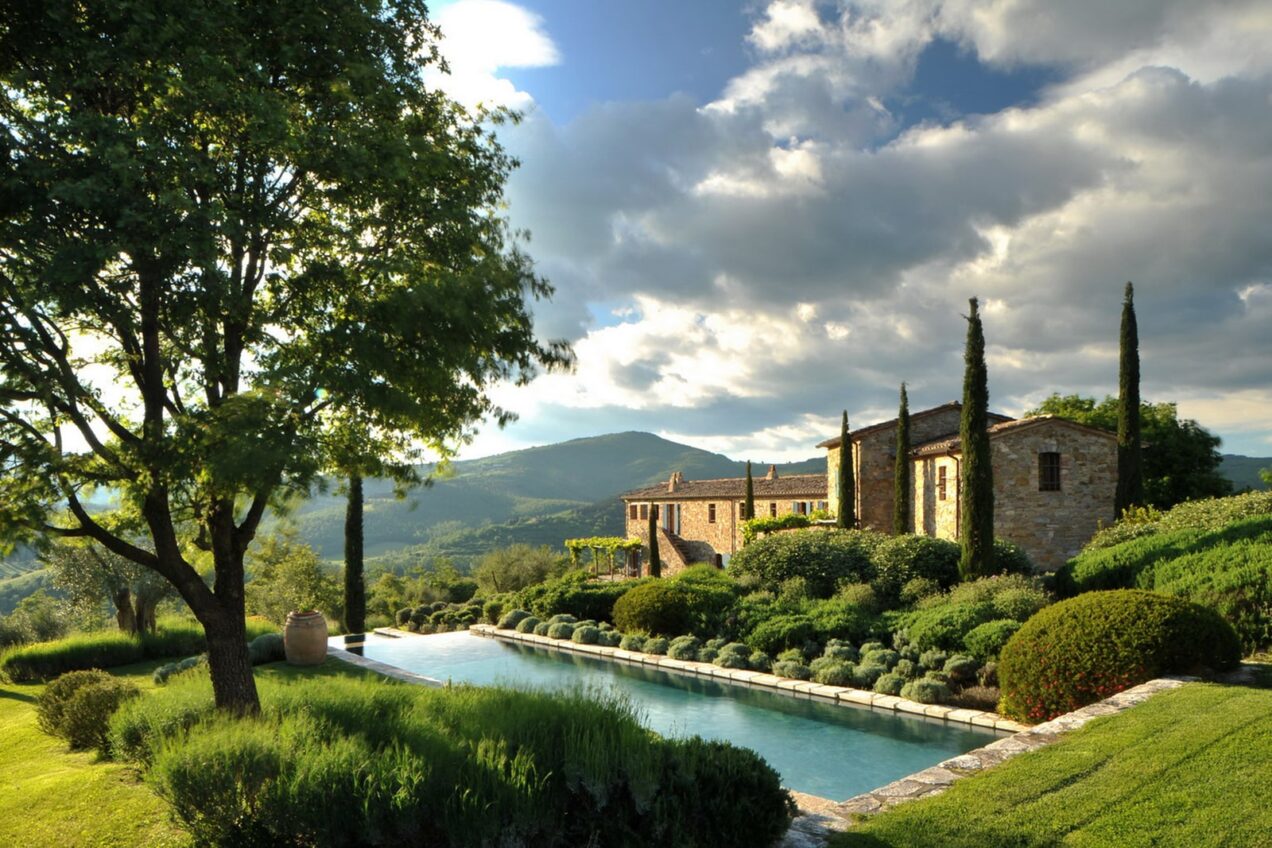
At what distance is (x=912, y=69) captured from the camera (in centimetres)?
1234

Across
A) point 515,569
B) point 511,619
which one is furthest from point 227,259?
point 515,569

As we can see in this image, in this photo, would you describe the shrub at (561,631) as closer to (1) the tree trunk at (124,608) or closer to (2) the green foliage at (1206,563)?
(1) the tree trunk at (124,608)

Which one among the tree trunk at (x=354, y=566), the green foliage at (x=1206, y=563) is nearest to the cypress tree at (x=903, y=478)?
the green foliage at (x=1206, y=563)

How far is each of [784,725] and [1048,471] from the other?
1550cm

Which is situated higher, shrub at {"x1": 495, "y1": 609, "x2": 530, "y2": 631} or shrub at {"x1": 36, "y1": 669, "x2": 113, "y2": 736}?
shrub at {"x1": 36, "y1": 669, "x2": 113, "y2": 736}

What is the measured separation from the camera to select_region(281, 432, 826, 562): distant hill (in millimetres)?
87562

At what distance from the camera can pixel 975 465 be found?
58.4 ft

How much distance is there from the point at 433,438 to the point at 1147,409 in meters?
32.0

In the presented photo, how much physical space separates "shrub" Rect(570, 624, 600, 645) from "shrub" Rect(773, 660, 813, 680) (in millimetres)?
5505

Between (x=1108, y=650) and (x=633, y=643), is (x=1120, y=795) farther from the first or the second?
(x=633, y=643)

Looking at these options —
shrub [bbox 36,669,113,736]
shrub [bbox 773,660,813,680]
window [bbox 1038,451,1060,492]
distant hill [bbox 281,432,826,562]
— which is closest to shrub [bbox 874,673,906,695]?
shrub [bbox 773,660,813,680]

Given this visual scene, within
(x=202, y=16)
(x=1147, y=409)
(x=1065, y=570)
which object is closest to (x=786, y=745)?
(x=1065, y=570)

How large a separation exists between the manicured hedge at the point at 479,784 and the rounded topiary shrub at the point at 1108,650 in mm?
5325

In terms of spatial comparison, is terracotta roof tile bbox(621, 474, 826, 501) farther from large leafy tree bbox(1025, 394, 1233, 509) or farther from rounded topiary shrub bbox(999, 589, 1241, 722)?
rounded topiary shrub bbox(999, 589, 1241, 722)
